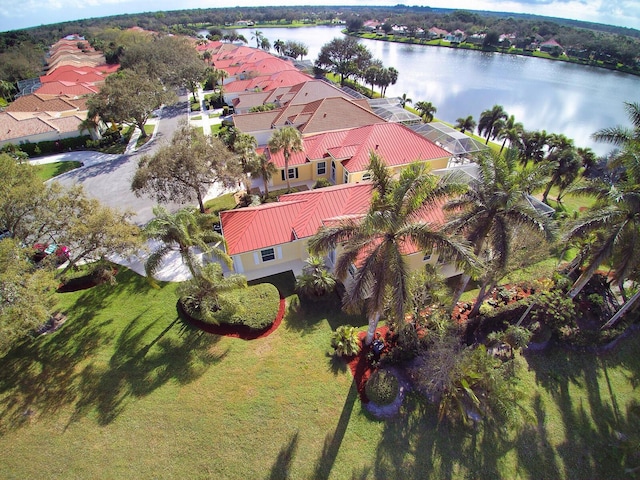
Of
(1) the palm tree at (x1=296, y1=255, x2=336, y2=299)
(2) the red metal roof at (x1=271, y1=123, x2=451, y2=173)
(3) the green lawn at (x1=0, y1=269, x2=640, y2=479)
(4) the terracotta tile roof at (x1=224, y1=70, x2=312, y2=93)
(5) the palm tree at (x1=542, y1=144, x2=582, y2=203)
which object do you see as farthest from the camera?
(4) the terracotta tile roof at (x1=224, y1=70, x2=312, y2=93)

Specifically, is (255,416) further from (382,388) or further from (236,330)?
(382,388)

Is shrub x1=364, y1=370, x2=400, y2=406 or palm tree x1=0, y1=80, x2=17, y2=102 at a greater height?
palm tree x1=0, y1=80, x2=17, y2=102

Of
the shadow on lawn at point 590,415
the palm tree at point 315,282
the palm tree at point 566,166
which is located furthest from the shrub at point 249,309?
the palm tree at point 566,166

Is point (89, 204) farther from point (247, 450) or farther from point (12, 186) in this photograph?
point (247, 450)

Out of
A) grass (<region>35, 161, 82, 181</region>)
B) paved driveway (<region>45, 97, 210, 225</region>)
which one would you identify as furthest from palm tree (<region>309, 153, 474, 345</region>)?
grass (<region>35, 161, 82, 181</region>)

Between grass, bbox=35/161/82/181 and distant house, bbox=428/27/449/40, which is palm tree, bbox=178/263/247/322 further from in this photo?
distant house, bbox=428/27/449/40

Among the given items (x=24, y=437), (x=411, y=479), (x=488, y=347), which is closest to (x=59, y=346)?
(x=24, y=437)
